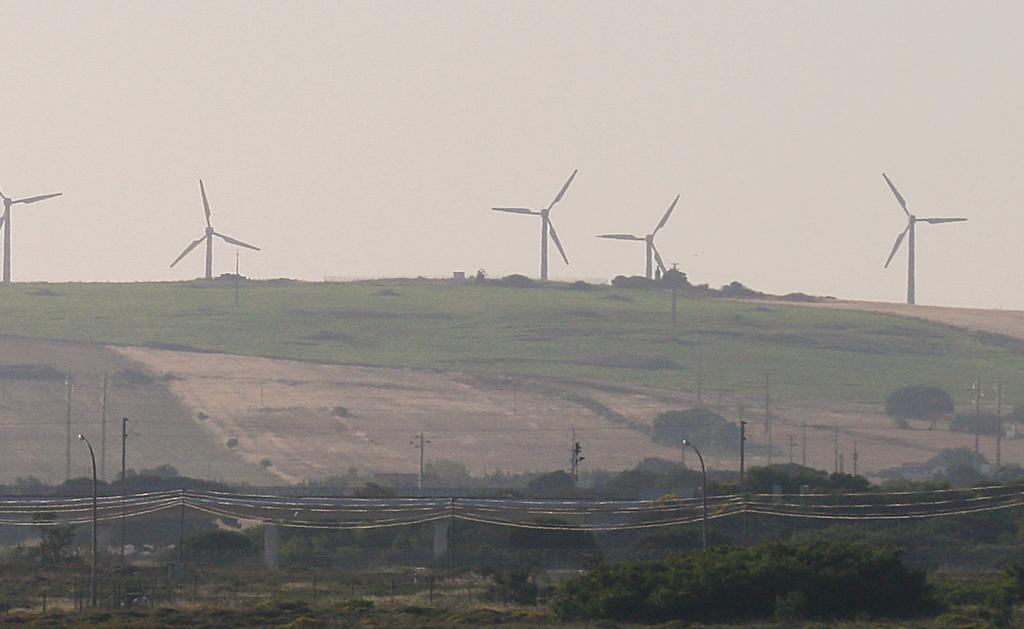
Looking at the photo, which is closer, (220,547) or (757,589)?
(757,589)

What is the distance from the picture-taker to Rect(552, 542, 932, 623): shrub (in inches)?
3327

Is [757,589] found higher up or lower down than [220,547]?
higher up

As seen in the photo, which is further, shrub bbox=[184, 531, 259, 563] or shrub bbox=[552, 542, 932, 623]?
shrub bbox=[184, 531, 259, 563]

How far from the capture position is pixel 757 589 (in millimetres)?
85500

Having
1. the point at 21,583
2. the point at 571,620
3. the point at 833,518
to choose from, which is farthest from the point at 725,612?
the point at 833,518

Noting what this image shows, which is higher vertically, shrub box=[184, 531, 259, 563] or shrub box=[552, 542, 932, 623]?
shrub box=[552, 542, 932, 623]

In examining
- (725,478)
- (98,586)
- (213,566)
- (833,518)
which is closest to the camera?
(98,586)

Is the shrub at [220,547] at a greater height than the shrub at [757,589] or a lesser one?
lesser

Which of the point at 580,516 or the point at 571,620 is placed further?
the point at 580,516

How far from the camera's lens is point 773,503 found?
139m

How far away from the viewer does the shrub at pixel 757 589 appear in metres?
84.5

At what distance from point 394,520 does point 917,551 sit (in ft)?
119

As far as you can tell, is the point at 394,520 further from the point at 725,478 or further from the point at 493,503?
the point at 725,478

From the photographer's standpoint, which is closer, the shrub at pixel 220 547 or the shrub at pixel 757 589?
the shrub at pixel 757 589
